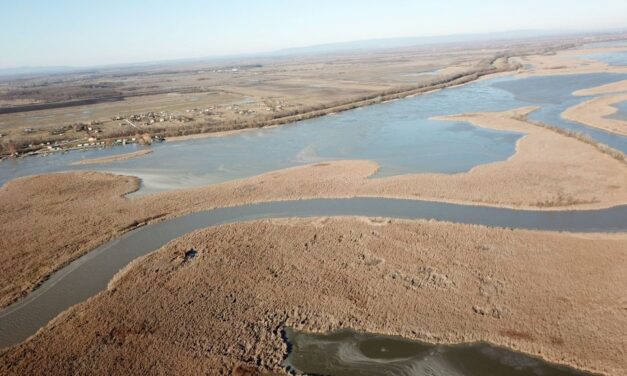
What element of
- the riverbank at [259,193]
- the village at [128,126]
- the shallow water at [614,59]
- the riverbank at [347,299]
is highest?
the shallow water at [614,59]

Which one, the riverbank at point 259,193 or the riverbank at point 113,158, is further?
Result: the riverbank at point 113,158

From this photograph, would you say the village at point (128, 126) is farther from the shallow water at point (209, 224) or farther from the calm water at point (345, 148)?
the shallow water at point (209, 224)

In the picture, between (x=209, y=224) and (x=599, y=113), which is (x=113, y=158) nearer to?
(x=209, y=224)

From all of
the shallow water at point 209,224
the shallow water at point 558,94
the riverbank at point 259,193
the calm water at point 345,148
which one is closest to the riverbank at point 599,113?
the shallow water at point 558,94

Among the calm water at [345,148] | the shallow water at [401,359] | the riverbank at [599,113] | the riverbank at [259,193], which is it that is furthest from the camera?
the riverbank at [599,113]

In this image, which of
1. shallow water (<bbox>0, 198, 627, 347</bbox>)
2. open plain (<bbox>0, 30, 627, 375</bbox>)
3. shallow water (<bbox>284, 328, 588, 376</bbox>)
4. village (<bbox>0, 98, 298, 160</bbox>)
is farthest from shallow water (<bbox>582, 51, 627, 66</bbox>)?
shallow water (<bbox>284, 328, 588, 376</bbox>)

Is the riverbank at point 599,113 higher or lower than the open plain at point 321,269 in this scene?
higher

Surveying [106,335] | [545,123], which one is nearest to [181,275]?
[106,335]
